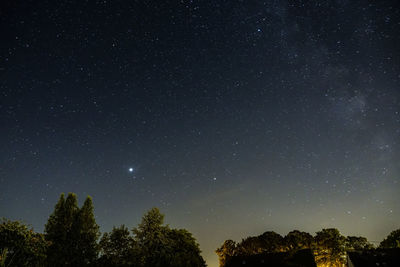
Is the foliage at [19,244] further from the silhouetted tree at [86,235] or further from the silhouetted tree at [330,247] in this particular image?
the silhouetted tree at [330,247]

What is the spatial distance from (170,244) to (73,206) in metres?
14.4

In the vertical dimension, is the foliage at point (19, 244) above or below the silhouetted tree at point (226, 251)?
below

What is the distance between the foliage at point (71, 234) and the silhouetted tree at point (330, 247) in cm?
4416

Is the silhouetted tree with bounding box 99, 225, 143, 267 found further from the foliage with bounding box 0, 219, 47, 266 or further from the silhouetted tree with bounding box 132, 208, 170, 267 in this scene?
the foliage with bounding box 0, 219, 47, 266

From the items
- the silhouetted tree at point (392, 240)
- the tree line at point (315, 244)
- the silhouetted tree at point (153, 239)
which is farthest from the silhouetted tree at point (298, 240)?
the silhouetted tree at point (153, 239)

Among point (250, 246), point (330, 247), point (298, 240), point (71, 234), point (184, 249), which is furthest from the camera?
point (250, 246)

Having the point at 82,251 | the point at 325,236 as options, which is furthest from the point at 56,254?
the point at 325,236

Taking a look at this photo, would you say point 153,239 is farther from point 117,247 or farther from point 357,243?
point 357,243

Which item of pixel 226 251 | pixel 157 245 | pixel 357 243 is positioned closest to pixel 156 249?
pixel 157 245

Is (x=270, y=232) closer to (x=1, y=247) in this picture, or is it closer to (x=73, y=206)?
(x=73, y=206)

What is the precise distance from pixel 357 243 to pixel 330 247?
7551mm

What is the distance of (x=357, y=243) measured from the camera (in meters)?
56.1

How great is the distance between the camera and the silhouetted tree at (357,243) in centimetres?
5522

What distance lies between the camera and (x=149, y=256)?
29.2 m
